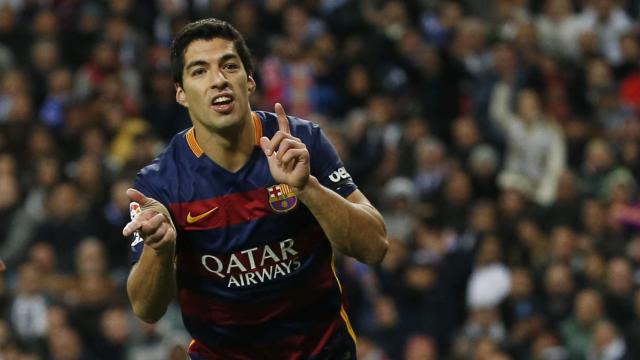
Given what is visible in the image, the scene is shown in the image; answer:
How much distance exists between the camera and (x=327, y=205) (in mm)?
5621

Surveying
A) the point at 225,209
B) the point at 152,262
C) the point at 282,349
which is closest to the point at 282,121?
the point at 225,209

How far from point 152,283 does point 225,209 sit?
50 centimetres

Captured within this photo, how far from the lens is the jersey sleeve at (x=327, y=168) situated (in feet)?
19.8

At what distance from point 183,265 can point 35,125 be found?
8.86 metres

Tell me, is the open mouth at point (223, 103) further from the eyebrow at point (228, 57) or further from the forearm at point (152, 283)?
the forearm at point (152, 283)

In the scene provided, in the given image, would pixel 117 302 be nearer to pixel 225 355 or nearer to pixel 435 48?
pixel 435 48

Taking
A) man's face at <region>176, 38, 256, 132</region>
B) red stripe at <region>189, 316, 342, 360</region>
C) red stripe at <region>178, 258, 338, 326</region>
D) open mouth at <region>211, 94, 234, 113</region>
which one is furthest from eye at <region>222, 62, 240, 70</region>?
red stripe at <region>189, 316, 342, 360</region>

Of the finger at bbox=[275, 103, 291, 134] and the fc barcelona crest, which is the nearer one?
the finger at bbox=[275, 103, 291, 134]

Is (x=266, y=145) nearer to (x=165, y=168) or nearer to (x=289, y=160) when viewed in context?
(x=289, y=160)

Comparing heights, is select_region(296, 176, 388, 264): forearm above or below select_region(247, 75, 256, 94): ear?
below

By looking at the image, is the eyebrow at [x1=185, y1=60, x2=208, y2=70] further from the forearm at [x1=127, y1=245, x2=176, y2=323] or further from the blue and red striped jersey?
the forearm at [x1=127, y1=245, x2=176, y2=323]

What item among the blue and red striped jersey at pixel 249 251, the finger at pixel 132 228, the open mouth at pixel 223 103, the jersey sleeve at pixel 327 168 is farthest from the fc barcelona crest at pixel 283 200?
the finger at pixel 132 228

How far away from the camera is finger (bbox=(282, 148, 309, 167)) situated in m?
5.48

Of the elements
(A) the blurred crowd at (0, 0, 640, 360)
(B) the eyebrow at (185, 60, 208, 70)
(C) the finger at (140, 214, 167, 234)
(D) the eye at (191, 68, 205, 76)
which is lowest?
(A) the blurred crowd at (0, 0, 640, 360)
